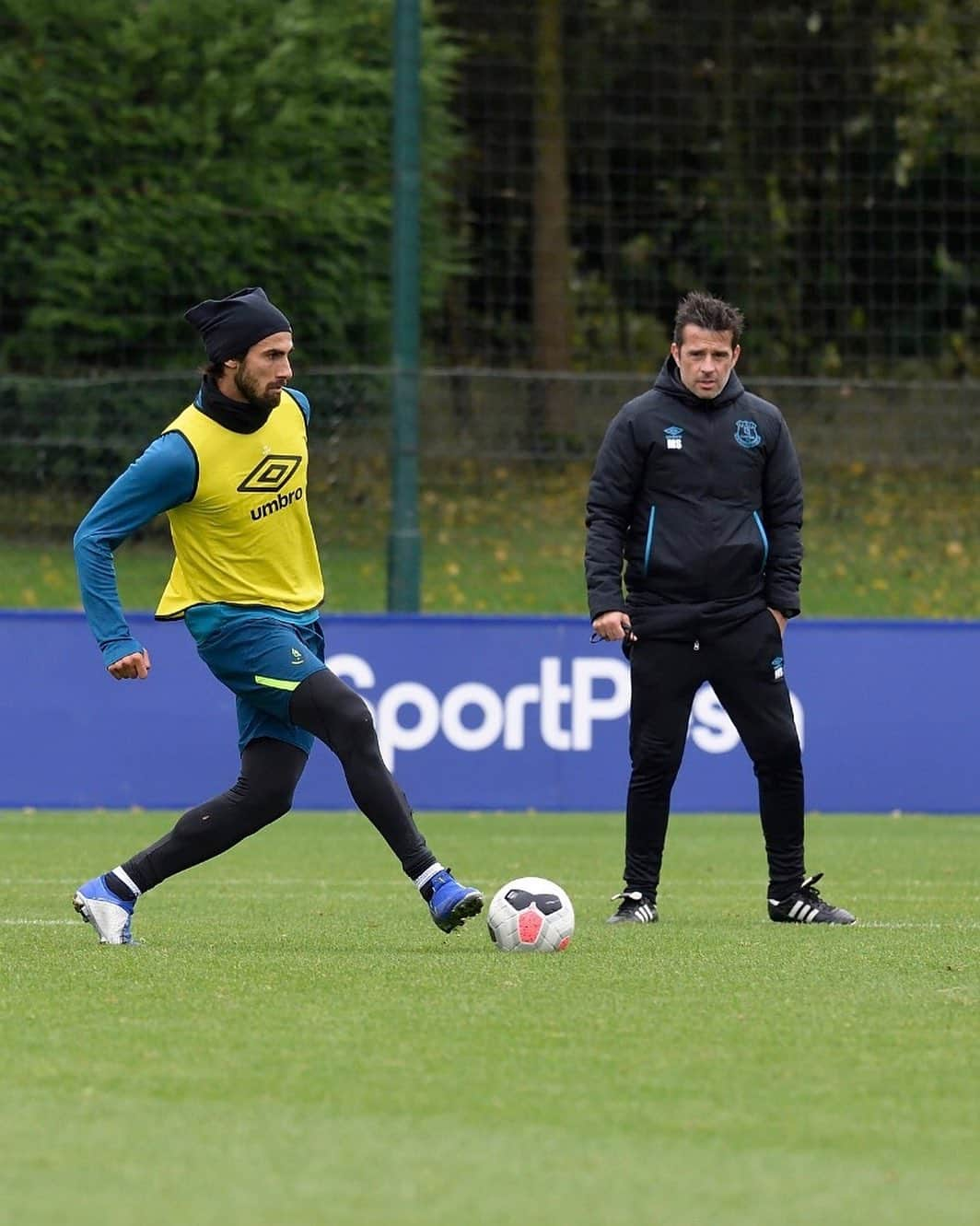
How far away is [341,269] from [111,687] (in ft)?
25.8

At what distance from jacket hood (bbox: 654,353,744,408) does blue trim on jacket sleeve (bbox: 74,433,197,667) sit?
1.79 meters

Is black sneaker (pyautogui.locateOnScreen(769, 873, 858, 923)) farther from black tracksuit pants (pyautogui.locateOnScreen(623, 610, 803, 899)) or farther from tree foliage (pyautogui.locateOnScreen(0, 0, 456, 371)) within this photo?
tree foliage (pyautogui.locateOnScreen(0, 0, 456, 371))

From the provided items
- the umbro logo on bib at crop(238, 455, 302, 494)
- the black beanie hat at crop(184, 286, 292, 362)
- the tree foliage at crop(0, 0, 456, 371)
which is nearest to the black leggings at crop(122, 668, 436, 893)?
the umbro logo on bib at crop(238, 455, 302, 494)

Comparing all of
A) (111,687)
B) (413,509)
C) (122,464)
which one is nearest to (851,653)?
(413,509)

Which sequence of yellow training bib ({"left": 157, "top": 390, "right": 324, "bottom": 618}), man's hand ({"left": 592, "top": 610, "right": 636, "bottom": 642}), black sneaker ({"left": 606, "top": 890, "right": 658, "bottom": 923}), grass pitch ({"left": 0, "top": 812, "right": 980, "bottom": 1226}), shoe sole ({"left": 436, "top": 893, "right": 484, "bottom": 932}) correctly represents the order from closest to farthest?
grass pitch ({"left": 0, "top": 812, "right": 980, "bottom": 1226}), shoe sole ({"left": 436, "top": 893, "right": 484, "bottom": 932}), yellow training bib ({"left": 157, "top": 390, "right": 324, "bottom": 618}), man's hand ({"left": 592, "top": 610, "right": 636, "bottom": 642}), black sneaker ({"left": 606, "top": 890, "right": 658, "bottom": 923})

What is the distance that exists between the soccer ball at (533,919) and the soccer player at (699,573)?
0.96 m

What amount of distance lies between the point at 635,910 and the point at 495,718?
530 cm

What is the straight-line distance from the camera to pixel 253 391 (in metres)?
7.24

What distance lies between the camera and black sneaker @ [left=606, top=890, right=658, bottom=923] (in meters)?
8.20

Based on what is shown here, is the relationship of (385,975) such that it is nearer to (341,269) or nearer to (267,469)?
(267,469)

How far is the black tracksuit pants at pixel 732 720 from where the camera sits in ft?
26.7

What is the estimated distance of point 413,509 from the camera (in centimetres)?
1525

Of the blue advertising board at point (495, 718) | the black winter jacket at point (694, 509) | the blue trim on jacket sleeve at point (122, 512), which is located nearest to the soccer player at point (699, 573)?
the black winter jacket at point (694, 509)

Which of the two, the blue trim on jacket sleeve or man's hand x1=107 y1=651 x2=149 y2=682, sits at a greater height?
the blue trim on jacket sleeve
